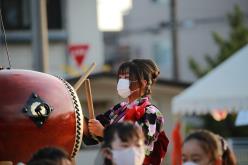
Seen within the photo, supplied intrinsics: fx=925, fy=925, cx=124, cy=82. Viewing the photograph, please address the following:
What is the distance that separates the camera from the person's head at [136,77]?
561 cm

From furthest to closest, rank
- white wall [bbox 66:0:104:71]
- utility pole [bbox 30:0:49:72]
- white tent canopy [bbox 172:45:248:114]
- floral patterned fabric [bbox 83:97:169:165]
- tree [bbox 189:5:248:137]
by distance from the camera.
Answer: tree [bbox 189:5:248:137] < white wall [bbox 66:0:104:71] < white tent canopy [bbox 172:45:248:114] < utility pole [bbox 30:0:49:72] < floral patterned fabric [bbox 83:97:169:165]

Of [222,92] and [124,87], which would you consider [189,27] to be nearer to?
[222,92]

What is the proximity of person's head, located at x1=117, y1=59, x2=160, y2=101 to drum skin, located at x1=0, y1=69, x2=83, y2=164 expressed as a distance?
308 millimetres

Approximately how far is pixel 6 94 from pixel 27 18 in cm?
1668

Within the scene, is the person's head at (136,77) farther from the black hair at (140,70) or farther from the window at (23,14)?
the window at (23,14)

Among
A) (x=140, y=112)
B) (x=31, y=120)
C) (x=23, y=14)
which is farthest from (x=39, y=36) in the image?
(x=23, y=14)

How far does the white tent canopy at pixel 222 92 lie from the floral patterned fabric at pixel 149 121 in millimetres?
7456

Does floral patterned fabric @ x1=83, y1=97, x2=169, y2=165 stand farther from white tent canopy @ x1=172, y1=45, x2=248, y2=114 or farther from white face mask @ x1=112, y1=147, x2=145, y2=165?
white tent canopy @ x1=172, y1=45, x2=248, y2=114

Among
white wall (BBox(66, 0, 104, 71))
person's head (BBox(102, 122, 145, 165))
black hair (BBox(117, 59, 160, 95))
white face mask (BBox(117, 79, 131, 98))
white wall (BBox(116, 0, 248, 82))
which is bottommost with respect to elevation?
white wall (BBox(116, 0, 248, 82))

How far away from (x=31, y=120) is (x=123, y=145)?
92 centimetres

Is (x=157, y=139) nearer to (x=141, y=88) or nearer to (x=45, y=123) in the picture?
(x=141, y=88)

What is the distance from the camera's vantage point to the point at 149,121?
5.45 meters

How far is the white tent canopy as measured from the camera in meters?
13.1

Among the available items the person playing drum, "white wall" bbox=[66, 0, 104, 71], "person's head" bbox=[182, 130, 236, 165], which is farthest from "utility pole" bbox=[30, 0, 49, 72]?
"white wall" bbox=[66, 0, 104, 71]
